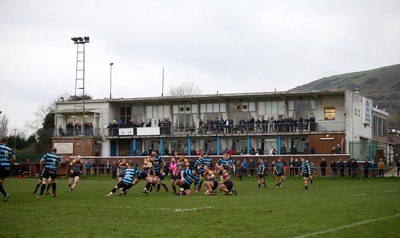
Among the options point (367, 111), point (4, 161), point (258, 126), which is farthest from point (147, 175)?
point (367, 111)

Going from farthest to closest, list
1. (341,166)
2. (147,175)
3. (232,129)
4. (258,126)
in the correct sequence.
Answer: (232,129) → (258,126) → (341,166) → (147,175)

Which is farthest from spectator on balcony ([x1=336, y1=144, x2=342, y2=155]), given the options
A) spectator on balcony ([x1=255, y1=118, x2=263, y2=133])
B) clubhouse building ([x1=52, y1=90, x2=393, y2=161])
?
spectator on balcony ([x1=255, y1=118, x2=263, y2=133])

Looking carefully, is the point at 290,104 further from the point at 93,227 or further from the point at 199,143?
the point at 93,227

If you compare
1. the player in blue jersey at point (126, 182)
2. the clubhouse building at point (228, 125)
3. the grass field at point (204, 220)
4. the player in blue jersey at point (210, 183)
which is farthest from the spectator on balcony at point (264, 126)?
the grass field at point (204, 220)

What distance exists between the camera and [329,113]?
6612 centimetres

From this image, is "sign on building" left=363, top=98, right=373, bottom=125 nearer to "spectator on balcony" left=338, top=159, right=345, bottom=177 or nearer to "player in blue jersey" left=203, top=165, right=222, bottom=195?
"spectator on balcony" left=338, top=159, right=345, bottom=177

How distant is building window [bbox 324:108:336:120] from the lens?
65.6 m

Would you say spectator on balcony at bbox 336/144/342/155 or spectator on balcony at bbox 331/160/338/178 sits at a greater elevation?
spectator on balcony at bbox 336/144/342/155

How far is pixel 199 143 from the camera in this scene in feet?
234

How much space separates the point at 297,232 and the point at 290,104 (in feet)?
184

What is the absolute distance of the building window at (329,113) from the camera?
65.6 m

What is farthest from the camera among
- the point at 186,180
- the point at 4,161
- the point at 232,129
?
the point at 232,129

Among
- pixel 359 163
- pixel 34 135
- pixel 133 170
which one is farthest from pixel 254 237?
pixel 34 135

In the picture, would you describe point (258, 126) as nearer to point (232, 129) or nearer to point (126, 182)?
point (232, 129)
